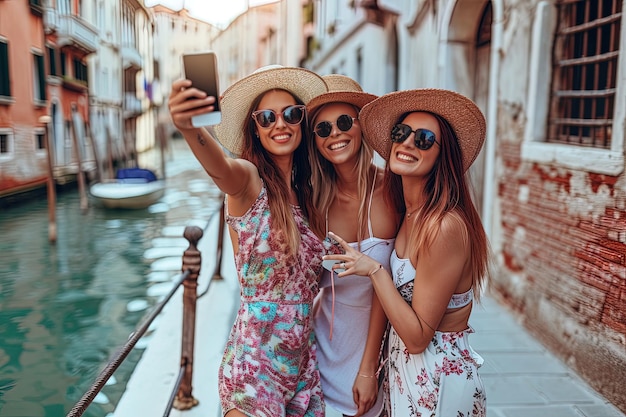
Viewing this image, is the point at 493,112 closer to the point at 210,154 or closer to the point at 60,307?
the point at 210,154

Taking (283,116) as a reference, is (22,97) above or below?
above

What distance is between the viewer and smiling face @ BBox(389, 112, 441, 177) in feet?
5.07

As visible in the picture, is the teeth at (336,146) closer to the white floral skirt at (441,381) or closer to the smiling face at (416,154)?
the smiling face at (416,154)

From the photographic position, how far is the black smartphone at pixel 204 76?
1.13 m

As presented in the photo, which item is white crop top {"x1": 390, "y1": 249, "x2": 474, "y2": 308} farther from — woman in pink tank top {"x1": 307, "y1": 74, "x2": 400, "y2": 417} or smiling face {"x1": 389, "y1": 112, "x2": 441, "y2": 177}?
smiling face {"x1": 389, "y1": 112, "x2": 441, "y2": 177}

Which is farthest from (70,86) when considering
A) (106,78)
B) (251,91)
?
(251,91)

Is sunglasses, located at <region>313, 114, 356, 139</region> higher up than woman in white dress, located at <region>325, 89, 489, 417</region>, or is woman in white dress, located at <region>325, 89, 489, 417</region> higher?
sunglasses, located at <region>313, 114, 356, 139</region>

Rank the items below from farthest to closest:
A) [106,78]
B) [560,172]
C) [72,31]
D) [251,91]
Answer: [106,78], [72,31], [560,172], [251,91]

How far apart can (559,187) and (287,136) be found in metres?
2.57

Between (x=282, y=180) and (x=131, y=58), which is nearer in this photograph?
(x=282, y=180)

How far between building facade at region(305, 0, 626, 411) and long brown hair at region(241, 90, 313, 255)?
1937mm

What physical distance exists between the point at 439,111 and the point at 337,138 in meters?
Answer: 0.33

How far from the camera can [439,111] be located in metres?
1.56

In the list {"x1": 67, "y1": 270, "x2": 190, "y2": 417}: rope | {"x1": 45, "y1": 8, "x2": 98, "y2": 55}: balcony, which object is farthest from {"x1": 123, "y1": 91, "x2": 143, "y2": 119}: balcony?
{"x1": 67, "y1": 270, "x2": 190, "y2": 417}: rope
